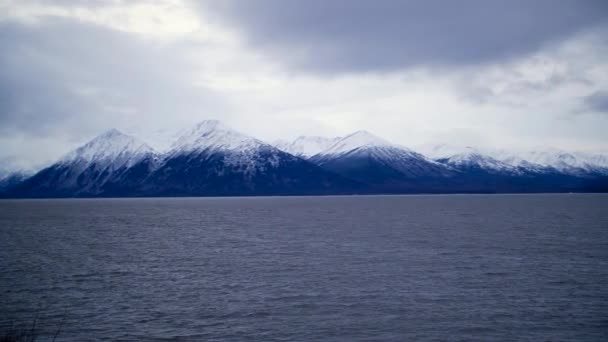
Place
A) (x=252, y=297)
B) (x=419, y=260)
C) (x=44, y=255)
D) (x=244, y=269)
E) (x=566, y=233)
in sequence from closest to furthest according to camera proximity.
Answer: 1. (x=252, y=297)
2. (x=244, y=269)
3. (x=419, y=260)
4. (x=44, y=255)
5. (x=566, y=233)

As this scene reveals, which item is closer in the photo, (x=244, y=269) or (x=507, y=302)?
(x=507, y=302)

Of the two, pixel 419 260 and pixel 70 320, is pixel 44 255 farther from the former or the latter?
pixel 419 260

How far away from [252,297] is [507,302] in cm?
1881

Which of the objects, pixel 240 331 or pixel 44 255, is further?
pixel 44 255

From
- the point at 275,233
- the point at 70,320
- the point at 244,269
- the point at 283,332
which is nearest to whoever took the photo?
the point at 283,332

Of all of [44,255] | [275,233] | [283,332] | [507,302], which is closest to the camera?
[283,332]

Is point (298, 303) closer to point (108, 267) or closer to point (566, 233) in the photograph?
point (108, 267)

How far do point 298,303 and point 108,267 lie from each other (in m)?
27.0

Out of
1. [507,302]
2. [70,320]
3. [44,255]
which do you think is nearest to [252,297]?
[70,320]

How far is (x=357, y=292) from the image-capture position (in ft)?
129

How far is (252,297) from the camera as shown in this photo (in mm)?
38469

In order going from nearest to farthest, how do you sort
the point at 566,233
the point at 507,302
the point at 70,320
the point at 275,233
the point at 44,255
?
the point at 70,320
the point at 507,302
the point at 44,255
the point at 566,233
the point at 275,233

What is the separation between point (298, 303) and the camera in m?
36.4

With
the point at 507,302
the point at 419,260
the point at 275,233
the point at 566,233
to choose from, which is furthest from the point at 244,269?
the point at 566,233
